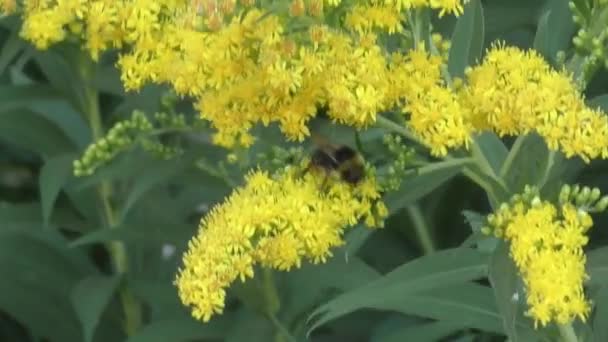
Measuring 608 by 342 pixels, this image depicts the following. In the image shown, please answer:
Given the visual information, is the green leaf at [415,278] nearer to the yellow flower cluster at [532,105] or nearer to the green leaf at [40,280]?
the yellow flower cluster at [532,105]

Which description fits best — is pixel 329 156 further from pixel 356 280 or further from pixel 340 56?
pixel 356 280

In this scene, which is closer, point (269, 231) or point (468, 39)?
point (269, 231)

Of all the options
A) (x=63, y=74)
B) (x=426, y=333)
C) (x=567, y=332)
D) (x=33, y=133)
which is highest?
(x=63, y=74)

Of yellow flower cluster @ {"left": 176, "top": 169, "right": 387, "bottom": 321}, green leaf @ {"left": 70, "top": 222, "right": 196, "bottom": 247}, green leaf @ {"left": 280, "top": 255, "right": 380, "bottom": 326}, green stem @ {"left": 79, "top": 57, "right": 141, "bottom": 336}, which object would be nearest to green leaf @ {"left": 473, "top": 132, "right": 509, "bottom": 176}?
yellow flower cluster @ {"left": 176, "top": 169, "right": 387, "bottom": 321}

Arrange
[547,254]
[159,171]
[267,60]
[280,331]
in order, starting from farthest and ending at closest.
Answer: [159,171] → [280,331] → [267,60] → [547,254]

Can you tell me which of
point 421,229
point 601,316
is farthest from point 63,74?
point 601,316

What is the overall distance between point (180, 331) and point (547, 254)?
147 centimetres

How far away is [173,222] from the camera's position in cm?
382

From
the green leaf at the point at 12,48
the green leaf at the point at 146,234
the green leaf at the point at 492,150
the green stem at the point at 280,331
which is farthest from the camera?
the green leaf at the point at 12,48

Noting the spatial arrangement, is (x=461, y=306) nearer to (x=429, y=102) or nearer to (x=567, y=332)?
(x=567, y=332)

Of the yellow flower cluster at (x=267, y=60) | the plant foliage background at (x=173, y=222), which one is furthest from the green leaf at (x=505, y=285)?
the plant foliage background at (x=173, y=222)

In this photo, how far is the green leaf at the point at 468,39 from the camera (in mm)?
2697

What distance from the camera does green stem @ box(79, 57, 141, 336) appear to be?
388 centimetres

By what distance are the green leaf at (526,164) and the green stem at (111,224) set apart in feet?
5.58
